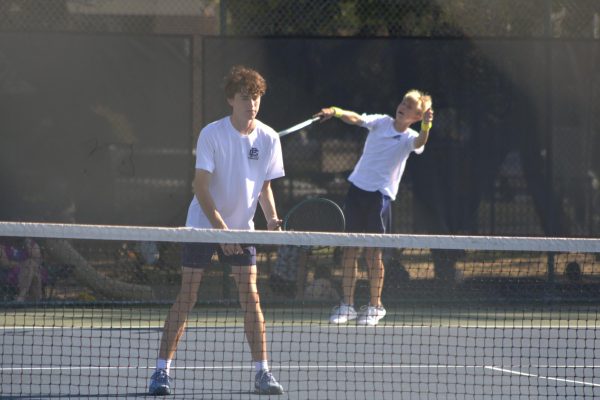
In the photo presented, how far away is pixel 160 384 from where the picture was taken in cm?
541

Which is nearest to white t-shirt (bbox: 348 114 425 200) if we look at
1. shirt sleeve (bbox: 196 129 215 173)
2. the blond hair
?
the blond hair

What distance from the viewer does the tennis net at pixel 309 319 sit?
18.5 feet

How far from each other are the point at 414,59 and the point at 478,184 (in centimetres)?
111

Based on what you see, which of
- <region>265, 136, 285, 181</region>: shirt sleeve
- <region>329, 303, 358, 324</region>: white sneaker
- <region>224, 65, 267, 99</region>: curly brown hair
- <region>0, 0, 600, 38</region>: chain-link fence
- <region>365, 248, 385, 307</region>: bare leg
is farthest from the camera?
<region>0, 0, 600, 38</region>: chain-link fence

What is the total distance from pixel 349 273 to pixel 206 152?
342 centimetres

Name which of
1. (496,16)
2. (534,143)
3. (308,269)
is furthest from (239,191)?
(496,16)

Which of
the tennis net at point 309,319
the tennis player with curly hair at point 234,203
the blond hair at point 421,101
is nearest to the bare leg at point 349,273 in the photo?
the tennis net at point 309,319

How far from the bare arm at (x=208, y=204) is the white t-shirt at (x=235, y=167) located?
9 cm

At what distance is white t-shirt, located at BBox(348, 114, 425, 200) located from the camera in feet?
27.7

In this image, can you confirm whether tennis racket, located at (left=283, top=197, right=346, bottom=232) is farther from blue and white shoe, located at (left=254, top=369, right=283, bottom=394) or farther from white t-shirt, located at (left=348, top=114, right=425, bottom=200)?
blue and white shoe, located at (left=254, top=369, right=283, bottom=394)

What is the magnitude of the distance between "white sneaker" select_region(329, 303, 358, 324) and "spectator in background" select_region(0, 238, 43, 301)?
7.77ft

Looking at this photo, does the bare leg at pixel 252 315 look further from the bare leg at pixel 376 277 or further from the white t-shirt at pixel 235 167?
the bare leg at pixel 376 277

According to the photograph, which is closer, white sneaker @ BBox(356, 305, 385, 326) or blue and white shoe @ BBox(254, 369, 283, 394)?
blue and white shoe @ BBox(254, 369, 283, 394)

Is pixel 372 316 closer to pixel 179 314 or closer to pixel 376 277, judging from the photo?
pixel 376 277
